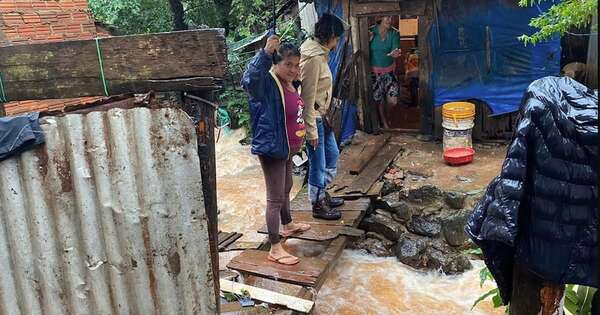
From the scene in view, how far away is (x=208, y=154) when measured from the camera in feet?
7.55

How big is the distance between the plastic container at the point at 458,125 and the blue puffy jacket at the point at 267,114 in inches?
173

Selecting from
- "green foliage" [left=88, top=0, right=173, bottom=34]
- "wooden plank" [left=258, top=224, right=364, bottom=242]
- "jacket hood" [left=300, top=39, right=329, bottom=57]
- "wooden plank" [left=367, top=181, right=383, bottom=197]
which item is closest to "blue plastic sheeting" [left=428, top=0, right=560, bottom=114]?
"wooden plank" [left=367, top=181, right=383, bottom=197]

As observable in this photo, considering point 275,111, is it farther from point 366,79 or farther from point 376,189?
point 366,79

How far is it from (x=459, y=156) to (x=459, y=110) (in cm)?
73

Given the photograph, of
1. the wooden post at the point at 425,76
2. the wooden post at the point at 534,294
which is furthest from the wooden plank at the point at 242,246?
the wooden post at the point at 425,76

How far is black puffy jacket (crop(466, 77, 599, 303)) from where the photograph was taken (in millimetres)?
2447

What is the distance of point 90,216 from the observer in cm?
235

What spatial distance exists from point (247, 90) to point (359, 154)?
15.0ft

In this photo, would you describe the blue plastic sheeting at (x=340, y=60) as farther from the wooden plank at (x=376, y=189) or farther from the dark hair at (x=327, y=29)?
the dark hair at (x=327, y=29)

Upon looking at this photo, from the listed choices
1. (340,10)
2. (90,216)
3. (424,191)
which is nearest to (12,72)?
(90,216)

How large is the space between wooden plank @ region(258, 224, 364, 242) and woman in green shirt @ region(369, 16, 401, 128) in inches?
149

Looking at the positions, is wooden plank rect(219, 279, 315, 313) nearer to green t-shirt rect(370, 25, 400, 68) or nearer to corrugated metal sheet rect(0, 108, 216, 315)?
corrugated metal sheet rect(0, 108, 216, 315)

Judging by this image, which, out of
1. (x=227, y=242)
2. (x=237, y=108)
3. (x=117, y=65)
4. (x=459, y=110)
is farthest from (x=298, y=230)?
(x=237, y=108)

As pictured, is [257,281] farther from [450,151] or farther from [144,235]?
[450,151]
